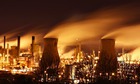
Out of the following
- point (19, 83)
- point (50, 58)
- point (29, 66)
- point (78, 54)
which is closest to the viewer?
point (19, 83)

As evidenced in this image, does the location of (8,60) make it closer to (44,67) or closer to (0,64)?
(0,64)

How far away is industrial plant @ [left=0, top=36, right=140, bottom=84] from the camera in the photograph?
57.3 ft

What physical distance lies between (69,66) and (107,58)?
3.30 metres

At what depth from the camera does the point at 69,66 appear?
73.8 ft

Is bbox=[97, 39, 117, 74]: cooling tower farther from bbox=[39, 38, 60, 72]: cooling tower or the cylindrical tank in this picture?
bbox=[39, 38, 60, 72]: cooling tower

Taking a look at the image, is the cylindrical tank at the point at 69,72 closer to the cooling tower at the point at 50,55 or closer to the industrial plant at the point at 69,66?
the industrial plant at the point at 69,66

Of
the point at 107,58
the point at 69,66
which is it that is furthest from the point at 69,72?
the point at 107,58

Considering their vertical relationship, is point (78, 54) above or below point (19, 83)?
above

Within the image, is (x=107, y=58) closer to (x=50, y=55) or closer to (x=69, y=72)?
(x=69, y=72)

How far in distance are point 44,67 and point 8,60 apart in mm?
10510

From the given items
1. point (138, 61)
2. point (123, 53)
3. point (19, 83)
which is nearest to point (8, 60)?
point (123, 53)

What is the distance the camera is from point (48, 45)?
25.0m

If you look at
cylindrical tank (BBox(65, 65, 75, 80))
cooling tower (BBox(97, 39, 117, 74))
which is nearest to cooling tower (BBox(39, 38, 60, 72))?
cylindrical tank (BBox(65, 65, 75, 80))

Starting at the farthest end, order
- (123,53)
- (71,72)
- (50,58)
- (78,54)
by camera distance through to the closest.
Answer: (78,54), (123,53), (50,58), (71,72)
